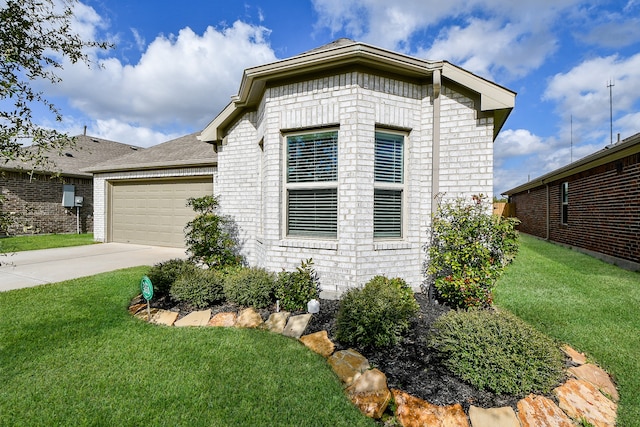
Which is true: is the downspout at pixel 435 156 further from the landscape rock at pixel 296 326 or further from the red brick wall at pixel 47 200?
the red brick wall at pixel 47 200

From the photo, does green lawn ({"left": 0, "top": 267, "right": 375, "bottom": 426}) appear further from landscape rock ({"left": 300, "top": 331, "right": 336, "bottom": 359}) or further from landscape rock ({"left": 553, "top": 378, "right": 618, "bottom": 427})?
landscape rock ({"left": 553, "top": 378, "right": 618, "bottom": 427})

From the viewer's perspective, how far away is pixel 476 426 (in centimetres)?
227

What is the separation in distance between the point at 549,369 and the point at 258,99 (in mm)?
6083

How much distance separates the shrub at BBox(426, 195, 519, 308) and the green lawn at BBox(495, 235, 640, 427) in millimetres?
877

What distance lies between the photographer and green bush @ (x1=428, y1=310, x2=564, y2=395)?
257cm

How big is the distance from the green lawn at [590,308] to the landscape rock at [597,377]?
0.21 ft

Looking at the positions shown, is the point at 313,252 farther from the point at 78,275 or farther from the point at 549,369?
the point at 78,275

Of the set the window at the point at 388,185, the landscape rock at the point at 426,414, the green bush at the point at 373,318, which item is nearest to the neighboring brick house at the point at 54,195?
the window at the point at 388,185

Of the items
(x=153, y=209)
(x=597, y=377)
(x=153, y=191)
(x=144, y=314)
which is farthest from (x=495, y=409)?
(x=153, y=191)

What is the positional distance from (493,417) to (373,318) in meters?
1.38

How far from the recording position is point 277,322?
160 inches

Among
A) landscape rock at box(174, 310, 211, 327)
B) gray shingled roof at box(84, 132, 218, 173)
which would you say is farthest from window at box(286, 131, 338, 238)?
gray shingled roof at box(84, 132, 218, 173)

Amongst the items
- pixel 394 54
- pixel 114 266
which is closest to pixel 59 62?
pixel 394 54

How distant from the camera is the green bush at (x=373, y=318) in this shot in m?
3.34
